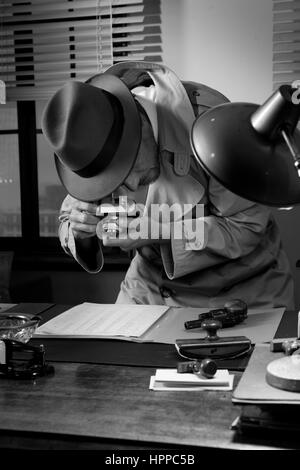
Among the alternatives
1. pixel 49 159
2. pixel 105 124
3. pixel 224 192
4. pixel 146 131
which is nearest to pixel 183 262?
pixel 224 192

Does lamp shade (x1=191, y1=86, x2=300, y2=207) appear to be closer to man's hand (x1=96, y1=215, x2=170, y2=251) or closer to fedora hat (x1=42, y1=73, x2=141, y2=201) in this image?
fedora hat (x1=42, y1=73, x2=141, y2=201)

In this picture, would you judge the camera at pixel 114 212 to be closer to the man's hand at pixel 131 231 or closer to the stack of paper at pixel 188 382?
the man's hand at pixel 131 231

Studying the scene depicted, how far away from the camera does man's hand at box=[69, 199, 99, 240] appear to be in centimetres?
171

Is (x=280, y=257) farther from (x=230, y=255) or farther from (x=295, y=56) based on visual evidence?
(x=295, y=56)

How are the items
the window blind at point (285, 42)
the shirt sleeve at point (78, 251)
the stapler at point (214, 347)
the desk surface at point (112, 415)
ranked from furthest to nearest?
the window blind at point (285, 42) < the shirt sleeve at point (78, 251) < the stapler at point (214, 347) < the desk surface at point (112, 415)

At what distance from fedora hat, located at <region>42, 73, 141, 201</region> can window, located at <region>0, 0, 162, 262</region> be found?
203 centimetres

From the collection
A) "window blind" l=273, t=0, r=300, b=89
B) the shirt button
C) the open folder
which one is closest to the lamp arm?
the open folder

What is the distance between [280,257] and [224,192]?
30cm

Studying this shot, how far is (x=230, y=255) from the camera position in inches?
70.7

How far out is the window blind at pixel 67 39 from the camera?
3330 millimetres

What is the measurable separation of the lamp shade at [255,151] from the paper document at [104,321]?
1.99 ft

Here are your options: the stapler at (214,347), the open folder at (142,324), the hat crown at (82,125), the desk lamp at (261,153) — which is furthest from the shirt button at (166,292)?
the desk lamp at (261,153)

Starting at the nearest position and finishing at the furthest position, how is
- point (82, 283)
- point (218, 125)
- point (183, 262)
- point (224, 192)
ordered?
point (218, 125) < point (183, 262) < point (224, 192) < point (82, 283)

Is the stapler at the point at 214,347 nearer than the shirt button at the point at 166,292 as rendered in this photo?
Yes
